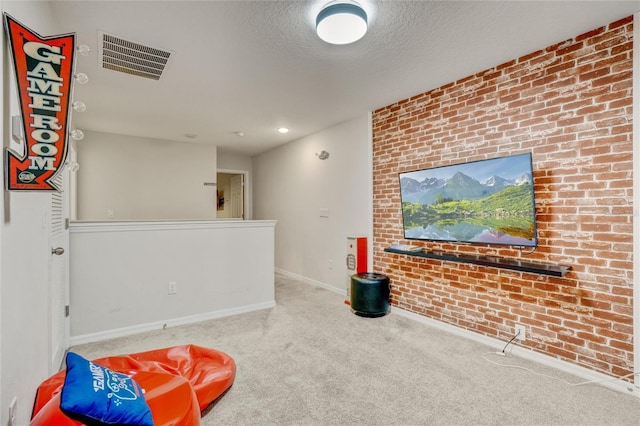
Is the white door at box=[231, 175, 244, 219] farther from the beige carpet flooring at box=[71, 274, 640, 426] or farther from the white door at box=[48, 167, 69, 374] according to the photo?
the white door at box=[48, 167, 69, 374]

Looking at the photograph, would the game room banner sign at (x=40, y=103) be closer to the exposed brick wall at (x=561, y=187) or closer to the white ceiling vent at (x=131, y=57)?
the white ceiling vent at (x=131, y=57)

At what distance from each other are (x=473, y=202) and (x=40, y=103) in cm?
308

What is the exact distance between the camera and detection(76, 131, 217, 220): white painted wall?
16.7ft

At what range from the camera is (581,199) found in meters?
2.34

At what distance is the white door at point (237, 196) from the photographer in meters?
7.31

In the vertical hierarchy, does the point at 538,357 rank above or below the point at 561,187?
below

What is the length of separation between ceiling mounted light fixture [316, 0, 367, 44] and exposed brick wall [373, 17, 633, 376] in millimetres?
1613

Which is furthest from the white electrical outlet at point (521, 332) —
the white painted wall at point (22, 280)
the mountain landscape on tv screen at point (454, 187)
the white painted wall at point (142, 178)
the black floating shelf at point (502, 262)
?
the white painted wall at point (142, 178)

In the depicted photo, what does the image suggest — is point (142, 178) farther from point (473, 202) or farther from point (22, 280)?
point (473, 202)

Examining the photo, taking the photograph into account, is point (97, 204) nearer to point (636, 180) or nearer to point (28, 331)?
point (28, 331)

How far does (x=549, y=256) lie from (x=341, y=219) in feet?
8.63

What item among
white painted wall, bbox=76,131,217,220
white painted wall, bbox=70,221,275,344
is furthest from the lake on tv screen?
white painted wall, bbox=76,131,217,220

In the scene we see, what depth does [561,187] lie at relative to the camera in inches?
96.0

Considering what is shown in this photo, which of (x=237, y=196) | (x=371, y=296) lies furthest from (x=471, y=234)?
(x=237, y=196)
